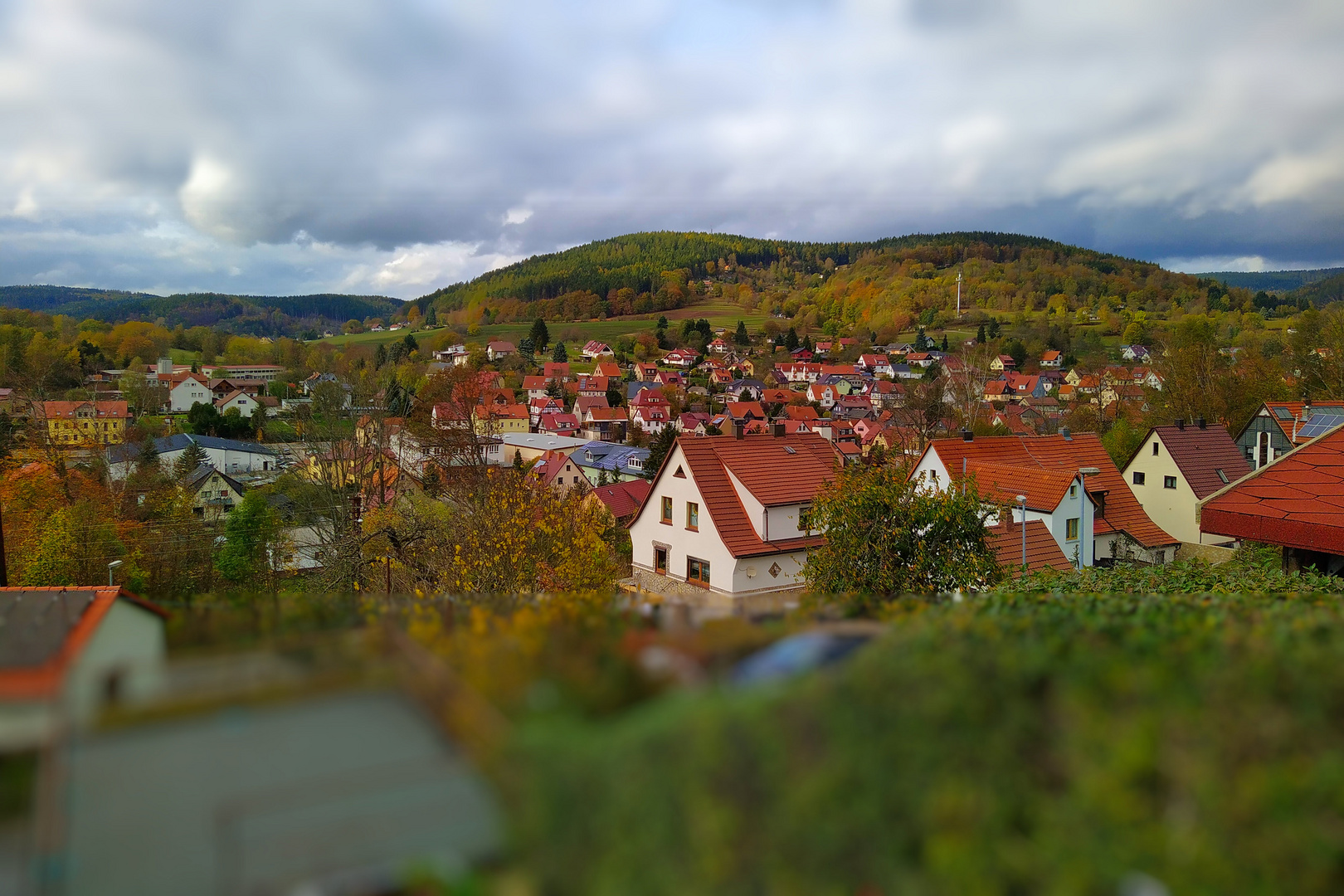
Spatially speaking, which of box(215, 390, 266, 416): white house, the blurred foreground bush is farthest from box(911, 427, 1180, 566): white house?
box(215, 390, 266, 416): white house

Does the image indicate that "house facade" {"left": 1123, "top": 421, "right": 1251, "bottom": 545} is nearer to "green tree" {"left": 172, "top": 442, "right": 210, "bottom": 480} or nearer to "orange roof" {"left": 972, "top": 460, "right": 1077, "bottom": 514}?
"orange roof" {"left": 972, "top": 460, "right": 1077, "bottom": 514}

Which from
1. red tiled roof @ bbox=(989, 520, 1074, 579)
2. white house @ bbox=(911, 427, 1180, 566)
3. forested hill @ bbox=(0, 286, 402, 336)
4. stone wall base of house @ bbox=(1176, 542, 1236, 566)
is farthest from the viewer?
forested hill @ bbox=(0, 286, 402, 336)

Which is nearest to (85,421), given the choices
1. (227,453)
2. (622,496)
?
(227,453)

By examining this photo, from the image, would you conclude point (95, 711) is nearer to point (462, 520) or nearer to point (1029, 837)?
point (1029, 837)

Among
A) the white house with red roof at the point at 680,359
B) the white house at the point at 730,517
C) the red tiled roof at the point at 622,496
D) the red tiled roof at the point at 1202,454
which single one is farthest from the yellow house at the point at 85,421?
the white house with red roof at the point at 680,359

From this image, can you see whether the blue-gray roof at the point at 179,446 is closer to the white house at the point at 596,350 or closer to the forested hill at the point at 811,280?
the white house at the point at 596,350

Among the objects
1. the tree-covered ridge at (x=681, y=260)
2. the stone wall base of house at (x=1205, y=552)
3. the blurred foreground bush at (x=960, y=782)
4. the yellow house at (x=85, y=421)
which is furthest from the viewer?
the tree-covered ridge at (x=681, y=260)

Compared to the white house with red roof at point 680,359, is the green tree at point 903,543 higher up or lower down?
lower down
